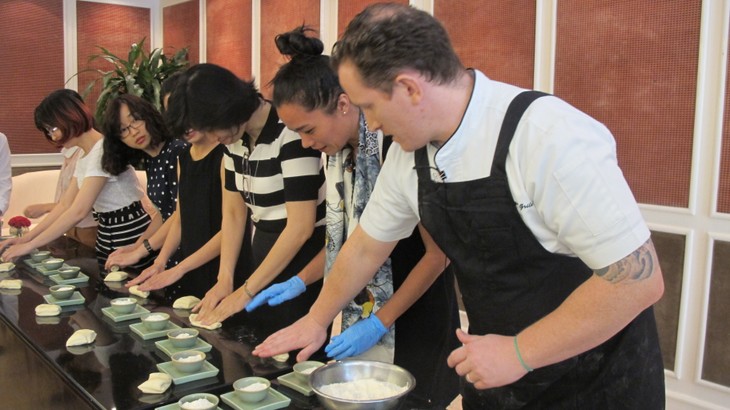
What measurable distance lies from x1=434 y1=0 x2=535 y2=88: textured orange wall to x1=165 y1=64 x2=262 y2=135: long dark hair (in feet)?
5.49

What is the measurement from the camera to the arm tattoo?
3.16 ft

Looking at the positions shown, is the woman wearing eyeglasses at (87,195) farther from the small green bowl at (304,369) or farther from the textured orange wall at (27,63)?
the textured orange wall at (27,63)

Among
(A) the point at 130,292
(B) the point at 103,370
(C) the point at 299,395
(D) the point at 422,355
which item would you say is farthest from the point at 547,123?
(A) the point at 130,292

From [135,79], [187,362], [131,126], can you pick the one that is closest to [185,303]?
[187,362]

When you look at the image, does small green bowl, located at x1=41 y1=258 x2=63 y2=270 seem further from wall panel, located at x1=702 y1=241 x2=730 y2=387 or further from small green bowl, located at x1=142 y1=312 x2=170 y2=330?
wall panel, located at x1=702 y1=241 x2=730 y2=387

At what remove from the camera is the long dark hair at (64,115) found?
3082 millimetres

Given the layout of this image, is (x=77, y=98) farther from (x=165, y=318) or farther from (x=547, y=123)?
(x=547, y=123)

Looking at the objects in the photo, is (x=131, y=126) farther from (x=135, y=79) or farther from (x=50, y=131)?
(x=135, y=79)

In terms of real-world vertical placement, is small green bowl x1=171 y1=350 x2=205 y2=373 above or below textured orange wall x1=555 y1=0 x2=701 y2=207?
below

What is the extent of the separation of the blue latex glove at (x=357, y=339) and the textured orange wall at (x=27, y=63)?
5.35 meters

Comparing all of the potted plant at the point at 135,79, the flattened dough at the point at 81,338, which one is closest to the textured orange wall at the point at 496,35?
the flattened dough at the point at 81,338

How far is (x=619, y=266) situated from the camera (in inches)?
38.1

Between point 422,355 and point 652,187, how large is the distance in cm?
165

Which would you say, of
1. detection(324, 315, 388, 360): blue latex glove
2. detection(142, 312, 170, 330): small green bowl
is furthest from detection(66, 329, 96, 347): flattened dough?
detection(324, 315, 388, 360): blue latex glove
